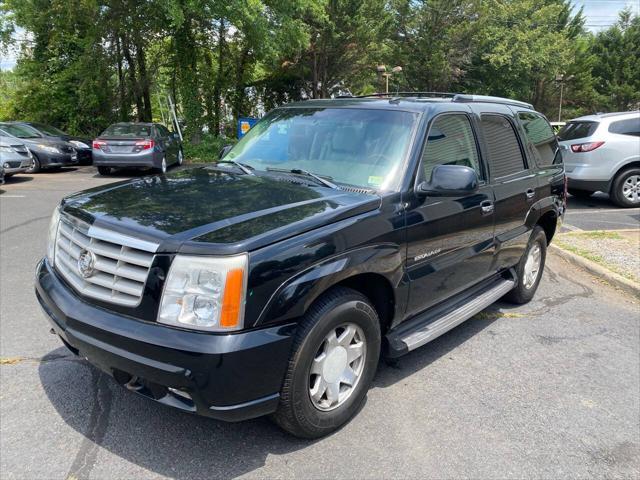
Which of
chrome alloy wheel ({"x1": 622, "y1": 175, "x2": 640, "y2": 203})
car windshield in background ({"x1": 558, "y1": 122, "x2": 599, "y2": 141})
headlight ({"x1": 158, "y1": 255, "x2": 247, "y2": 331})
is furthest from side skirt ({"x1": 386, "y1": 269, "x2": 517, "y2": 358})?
chrome alloy wheel ({"x1": 622, "y1": 175, "x2": 640, "y2": 203})

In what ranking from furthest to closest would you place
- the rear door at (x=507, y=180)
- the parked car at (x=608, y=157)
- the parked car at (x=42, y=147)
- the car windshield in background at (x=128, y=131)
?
the parked car at (x=42, y=147) → the car windshield in background at (x=128, y=131) → the parked car at (x=608, y=157) → the rear door at (x=507, y=180)

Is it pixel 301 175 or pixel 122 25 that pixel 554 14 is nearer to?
pixel 122 25

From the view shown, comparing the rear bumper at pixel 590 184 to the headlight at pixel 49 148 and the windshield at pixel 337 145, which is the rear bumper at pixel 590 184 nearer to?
the windshield at pixel 337 145

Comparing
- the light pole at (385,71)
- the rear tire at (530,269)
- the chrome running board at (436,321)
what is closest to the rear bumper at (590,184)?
A: the rear tire at (530,269)

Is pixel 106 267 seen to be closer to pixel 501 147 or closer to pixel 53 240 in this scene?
pixel 53 240

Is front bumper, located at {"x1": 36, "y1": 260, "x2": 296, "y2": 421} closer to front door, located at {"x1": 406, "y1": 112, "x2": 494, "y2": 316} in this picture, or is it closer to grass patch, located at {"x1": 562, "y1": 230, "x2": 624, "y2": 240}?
front door, located at {"x1": 406, "y1": 112, "x2": 494, "y2": 316}

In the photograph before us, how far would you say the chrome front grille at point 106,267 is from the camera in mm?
2514

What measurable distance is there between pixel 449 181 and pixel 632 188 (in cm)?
923

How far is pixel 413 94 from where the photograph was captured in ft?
15.0

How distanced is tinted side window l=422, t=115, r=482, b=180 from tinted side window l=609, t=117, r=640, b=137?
26.2 feet

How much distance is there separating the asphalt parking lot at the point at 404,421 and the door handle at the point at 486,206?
1.14 meters

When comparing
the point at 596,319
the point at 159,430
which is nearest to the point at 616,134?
the point at 596,319

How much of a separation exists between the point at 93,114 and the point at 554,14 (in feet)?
102

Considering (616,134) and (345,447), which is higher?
(616,134)
